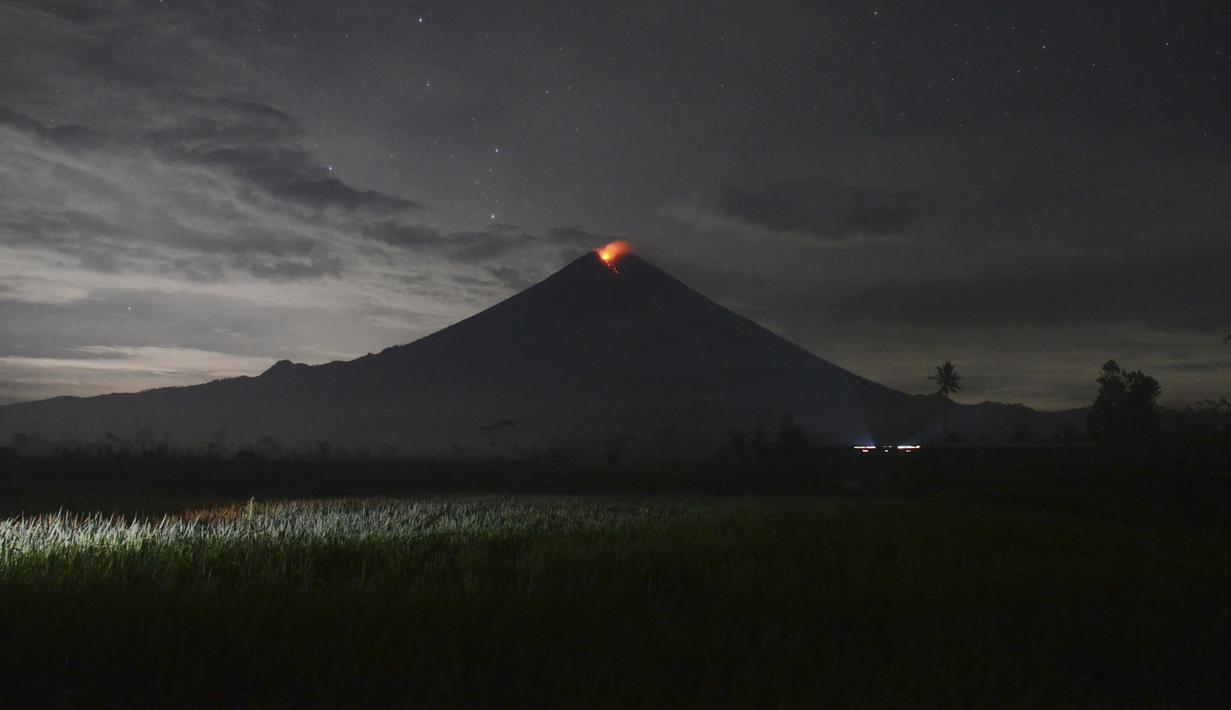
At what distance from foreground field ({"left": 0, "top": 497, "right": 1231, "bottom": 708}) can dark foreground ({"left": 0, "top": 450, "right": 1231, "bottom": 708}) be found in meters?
0.02

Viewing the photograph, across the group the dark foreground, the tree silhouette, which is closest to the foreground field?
the dark foreground

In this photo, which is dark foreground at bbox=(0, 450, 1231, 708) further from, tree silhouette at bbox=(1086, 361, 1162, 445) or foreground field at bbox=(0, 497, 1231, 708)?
tree silhouette at bbox=(1086, 361, 1162, 445)

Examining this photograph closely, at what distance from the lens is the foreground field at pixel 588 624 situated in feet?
Result: 14.1

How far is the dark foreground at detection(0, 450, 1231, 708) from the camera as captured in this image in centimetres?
430

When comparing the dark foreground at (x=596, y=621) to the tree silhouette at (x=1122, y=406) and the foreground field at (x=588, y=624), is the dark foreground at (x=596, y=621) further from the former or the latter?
the tree silhouette at (x=1122, y=406)

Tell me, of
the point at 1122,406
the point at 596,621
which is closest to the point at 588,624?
the point at 596,621

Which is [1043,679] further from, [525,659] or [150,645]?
[150,645]

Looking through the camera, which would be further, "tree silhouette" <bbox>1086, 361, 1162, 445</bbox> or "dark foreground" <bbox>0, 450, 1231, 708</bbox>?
"tree silhouette" <bbox>1086, 361, 1162, 445</bbox>

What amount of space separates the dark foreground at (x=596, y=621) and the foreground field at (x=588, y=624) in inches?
0.9

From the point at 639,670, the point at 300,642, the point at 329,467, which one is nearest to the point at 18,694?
the point at 300,642

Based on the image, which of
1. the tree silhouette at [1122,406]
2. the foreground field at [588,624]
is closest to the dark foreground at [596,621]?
the foreground field at [588,624]

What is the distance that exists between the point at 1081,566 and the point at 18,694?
10126 mm

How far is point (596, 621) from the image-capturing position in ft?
18.4

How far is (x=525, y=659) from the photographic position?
468 cm
